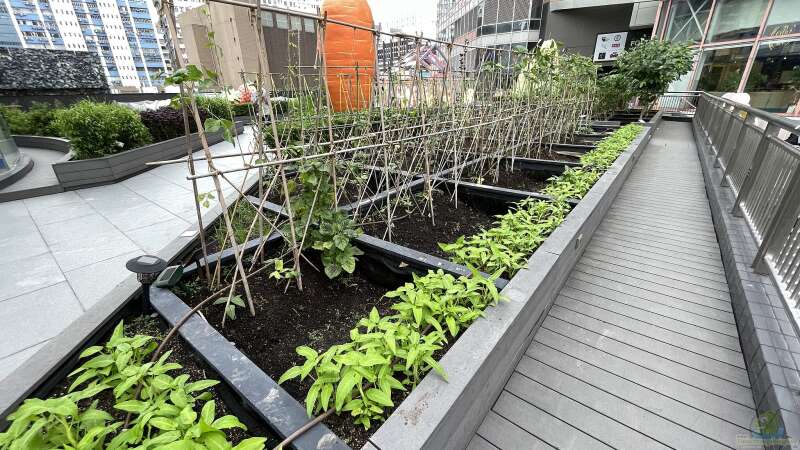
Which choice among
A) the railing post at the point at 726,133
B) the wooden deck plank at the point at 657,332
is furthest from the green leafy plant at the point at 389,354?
the railing post at the point at 726,133

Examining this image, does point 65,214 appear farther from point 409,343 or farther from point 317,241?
point 409,343

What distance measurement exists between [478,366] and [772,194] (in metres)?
2.96

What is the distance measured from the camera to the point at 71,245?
9.25 ft

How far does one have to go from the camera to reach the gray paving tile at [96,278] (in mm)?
2156

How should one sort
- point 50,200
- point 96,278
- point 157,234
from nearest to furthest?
point 96,278, point 157,234, point 50,200

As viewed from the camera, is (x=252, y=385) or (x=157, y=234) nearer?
(x=252, y=385)

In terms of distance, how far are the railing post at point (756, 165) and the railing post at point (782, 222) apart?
990mm

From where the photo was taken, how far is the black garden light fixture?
1.62 meters

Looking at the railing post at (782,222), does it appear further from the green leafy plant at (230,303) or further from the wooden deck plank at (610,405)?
the green leafy plant at (230,303)

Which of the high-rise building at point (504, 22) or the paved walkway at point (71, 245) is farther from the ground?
the high-rise building at point (504, 22)

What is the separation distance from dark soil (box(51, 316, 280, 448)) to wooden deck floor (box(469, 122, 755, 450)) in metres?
0.95

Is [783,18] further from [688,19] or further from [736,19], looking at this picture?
[688,19]

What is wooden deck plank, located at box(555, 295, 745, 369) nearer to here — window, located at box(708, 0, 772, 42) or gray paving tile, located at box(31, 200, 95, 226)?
gray paving tile, located at box(31, 200, 95, 226)

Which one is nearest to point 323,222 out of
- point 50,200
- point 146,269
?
point 146,269
